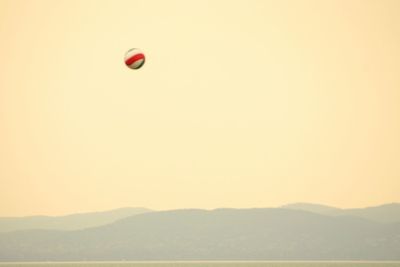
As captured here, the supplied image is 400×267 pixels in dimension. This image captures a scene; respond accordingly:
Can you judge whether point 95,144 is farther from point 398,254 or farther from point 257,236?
point 398,254

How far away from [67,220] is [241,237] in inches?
86.2

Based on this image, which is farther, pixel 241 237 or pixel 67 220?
pixel 67 220

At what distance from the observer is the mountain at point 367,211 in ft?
33.3

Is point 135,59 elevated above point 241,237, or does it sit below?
above

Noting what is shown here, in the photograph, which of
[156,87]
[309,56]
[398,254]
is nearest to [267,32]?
[309,56]

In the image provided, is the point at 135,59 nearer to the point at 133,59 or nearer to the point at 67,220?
the point at 133,59

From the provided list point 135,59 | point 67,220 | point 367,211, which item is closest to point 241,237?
point 367,211

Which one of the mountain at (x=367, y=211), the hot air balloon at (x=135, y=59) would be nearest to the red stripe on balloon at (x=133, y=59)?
the hot air balloon at (x=135, y=59)

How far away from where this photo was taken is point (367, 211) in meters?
10.3

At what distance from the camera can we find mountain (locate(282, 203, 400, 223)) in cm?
1015

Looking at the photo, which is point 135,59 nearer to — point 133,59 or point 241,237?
point 133,59

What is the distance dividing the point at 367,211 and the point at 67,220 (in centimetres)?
376

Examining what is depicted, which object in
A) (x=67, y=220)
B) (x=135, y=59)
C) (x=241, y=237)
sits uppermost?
(x=135, y=59)

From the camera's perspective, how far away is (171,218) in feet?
33.5
